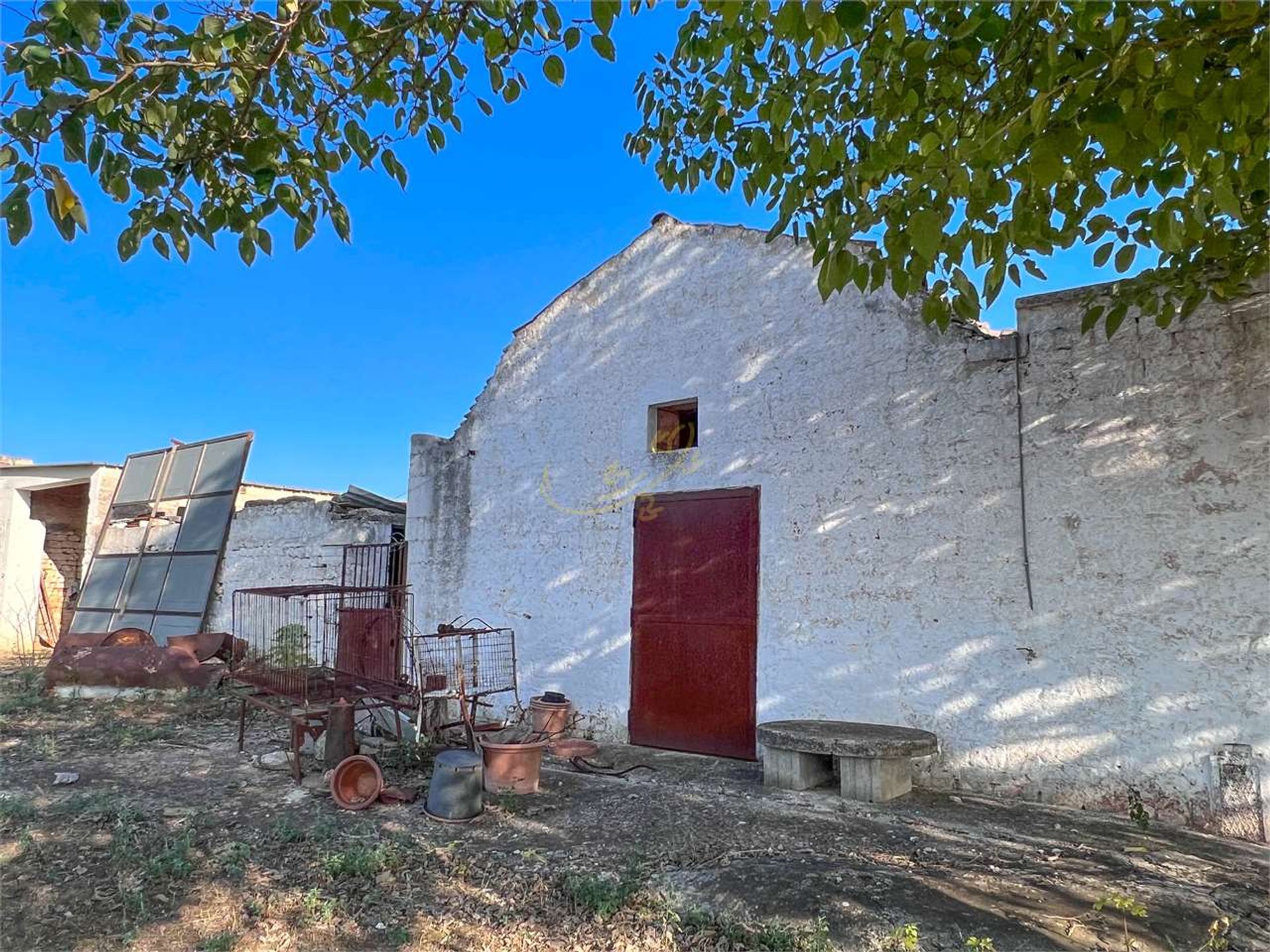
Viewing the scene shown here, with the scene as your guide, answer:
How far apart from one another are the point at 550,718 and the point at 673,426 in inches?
128

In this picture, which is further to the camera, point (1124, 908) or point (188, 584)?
point (188, 584)

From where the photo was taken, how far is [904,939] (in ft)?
10.9

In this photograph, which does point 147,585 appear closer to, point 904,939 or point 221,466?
point 221,466

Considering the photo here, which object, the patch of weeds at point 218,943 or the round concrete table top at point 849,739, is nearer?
the patch of weeds at point 218,943

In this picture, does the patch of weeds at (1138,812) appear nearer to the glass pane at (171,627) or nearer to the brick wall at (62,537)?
the glass pane at (171,627)

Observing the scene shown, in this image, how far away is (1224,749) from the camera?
15.7ft

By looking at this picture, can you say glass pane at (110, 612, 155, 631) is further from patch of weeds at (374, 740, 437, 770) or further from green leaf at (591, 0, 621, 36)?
green leaf at (591, 0, 621, 36)

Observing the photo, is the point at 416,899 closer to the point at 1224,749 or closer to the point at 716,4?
the point at 716,4

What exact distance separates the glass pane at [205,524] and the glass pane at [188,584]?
0.65 feet

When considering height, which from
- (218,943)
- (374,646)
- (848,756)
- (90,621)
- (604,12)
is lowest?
(218,943)

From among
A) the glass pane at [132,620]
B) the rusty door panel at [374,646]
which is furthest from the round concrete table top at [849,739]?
the glass pane at [132,620]

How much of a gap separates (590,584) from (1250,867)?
555 centimetres

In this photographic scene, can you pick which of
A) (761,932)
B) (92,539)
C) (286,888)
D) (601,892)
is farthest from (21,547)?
(761,932)

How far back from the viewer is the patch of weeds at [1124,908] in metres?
3.23
